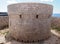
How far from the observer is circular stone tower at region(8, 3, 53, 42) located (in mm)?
5781

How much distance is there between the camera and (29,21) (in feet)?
19.0

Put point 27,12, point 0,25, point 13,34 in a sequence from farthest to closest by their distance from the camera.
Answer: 1. point 0,25
2. point 13,34
3. point 27,12

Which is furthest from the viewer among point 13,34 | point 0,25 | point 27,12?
point 0,25

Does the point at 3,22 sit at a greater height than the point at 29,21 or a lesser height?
lesser

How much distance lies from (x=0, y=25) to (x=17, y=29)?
4614 millimetres

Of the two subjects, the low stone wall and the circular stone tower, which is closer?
the circular stone tower

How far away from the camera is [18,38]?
606 cm

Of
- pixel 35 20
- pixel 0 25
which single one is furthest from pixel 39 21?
pixel 0 25

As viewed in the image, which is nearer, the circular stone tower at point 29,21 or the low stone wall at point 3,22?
the circular stone tower at point 29,21

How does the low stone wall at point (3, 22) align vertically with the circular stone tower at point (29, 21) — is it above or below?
below

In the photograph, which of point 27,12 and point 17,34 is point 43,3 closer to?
point 27,12

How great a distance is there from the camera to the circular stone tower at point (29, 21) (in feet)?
19.0

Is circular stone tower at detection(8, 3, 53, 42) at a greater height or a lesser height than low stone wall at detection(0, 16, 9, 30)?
greater

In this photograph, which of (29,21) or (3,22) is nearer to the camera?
(29,21)
